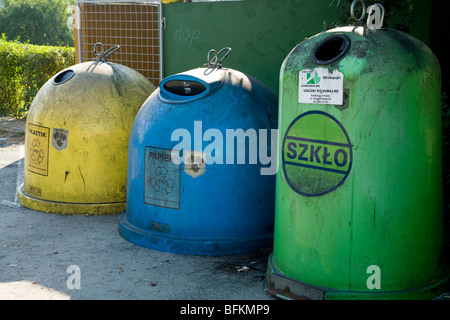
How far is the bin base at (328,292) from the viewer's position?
120 inches

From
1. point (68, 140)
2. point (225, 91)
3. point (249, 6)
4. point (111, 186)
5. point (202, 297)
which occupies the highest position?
point (249, 6)

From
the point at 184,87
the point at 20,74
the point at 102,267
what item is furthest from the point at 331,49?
the point at 20,74

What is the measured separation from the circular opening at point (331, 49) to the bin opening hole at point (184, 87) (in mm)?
1186

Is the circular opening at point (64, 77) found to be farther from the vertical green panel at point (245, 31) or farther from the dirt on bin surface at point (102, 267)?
the vertical green panel at point (245, 31)

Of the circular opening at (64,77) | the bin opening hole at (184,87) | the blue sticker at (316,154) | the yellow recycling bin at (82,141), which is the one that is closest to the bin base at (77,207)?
the yellow recycling bin at (82,141)

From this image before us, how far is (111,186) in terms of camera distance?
5.02m

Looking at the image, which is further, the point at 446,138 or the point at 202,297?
the point at 446,138

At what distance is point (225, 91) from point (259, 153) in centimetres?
52

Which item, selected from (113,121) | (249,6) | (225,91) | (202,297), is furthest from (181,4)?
(202,297)

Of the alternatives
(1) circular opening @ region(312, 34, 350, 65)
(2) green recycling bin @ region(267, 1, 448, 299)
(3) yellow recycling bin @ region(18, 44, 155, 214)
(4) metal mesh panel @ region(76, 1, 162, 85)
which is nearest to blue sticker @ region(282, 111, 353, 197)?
(2) green recycling bin @ region(267, 1, 448, 299)

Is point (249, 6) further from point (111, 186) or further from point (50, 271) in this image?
point (50, 271)

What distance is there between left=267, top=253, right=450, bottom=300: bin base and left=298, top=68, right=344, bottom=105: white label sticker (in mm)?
1044

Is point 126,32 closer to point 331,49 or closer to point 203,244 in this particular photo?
point 203,244

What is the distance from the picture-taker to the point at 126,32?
768 centimetres
